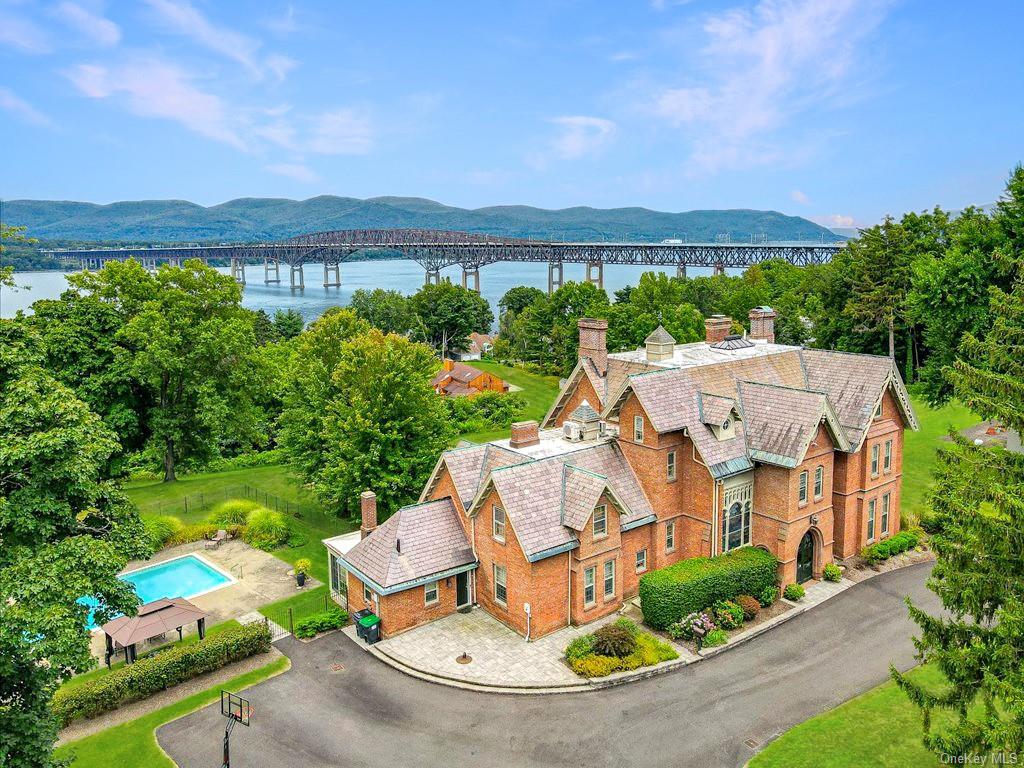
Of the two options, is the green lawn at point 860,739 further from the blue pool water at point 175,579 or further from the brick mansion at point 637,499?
the blue pool water at point 175,579

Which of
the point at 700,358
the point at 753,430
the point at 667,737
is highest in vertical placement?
the point at 700,358

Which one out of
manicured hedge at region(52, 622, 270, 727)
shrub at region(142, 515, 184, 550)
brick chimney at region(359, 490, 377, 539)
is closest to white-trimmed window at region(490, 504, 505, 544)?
brick chimney at region(359, 490, 377, 539)

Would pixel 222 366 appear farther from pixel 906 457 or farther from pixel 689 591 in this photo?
pixel 906 457

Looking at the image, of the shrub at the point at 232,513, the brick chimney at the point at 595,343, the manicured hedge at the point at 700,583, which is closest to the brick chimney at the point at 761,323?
the brick chimney at the point at 595,343

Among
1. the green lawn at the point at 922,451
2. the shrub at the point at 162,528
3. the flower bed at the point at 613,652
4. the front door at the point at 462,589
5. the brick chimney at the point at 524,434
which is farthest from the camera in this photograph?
the green lawn at the point at 922,451

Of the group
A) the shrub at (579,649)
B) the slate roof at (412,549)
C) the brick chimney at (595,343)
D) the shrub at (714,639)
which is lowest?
the shrub at (714,639)

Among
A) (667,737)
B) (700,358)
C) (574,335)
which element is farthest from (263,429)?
(667,737)
